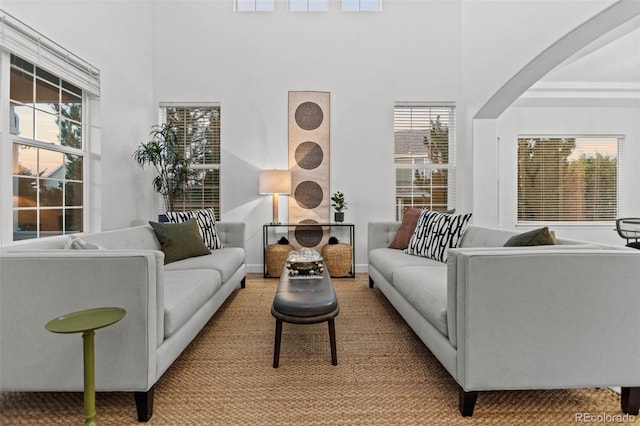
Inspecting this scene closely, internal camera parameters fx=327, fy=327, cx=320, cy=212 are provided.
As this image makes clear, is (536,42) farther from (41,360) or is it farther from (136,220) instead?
(136,220)

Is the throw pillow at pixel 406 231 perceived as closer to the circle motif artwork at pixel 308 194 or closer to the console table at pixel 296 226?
the console table at pixel 296 226

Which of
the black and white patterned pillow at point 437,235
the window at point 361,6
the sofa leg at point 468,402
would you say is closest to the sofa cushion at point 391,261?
the black and white patterned pillow at point 437,235

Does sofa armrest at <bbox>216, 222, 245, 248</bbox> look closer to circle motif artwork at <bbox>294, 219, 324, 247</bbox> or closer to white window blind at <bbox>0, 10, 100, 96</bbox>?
circle motif artwork at <bbox>294, 219, 324, 247</bbox>

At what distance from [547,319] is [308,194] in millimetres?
3409

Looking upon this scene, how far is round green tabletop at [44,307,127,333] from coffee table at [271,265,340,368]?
778mm

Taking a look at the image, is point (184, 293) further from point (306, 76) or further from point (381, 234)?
point (306, 76)

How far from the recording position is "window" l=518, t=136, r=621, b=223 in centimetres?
527

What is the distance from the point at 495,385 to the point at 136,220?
406 centimetres

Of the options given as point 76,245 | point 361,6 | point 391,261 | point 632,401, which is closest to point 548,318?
point 632,401

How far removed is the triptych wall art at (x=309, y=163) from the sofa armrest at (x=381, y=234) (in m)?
1.08

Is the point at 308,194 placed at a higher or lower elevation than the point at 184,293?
higher

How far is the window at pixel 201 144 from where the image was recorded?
15.0ft

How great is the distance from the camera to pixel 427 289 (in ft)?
6.22

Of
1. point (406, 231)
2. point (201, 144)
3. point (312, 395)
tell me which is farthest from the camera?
point (201, 144)
